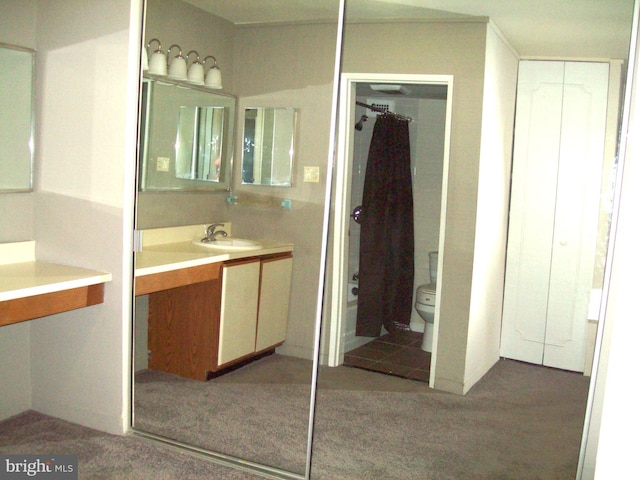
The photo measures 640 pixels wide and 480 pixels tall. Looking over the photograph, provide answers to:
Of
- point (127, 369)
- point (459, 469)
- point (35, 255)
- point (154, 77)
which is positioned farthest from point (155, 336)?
point (459, 469)

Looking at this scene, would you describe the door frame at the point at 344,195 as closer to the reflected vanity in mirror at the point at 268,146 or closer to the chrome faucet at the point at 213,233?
the reflected vanity in mirror at the point at 268,146

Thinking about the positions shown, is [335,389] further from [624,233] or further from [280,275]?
[624,233]

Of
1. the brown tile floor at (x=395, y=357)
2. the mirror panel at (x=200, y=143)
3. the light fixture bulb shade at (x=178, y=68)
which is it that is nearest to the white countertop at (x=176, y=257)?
the mirror panel at (x=200, y=143)

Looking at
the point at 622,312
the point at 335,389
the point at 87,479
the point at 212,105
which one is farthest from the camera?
the point at 212,105

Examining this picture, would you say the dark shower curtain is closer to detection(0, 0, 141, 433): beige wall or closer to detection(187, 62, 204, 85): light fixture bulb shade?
detection(187, 62, 204, 85): light fixture bulb shade

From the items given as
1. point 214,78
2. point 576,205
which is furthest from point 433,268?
point 214,78

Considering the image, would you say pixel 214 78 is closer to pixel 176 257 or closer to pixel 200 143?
pixel 200 143

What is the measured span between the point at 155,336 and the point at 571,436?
82.8 inches

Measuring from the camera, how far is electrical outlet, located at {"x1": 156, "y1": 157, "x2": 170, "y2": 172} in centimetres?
321

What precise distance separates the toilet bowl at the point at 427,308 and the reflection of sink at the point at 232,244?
2.57 feet

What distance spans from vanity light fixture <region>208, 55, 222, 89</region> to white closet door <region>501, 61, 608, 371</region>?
4.57 ft

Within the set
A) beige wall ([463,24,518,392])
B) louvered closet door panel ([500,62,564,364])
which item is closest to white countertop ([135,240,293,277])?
beige wall ([463,24,518,392])

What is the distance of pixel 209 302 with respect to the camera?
3.24 m

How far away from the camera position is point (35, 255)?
3258 millimetres
